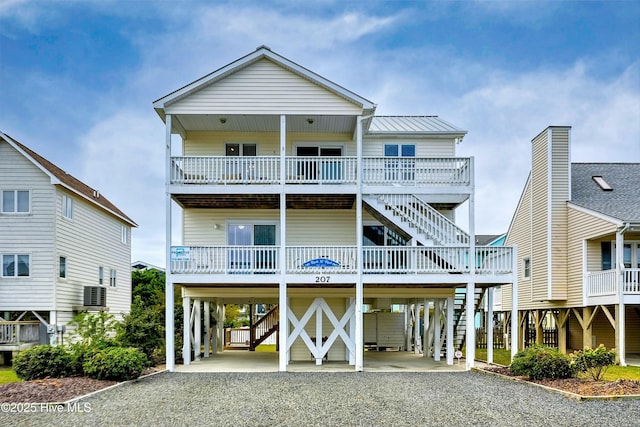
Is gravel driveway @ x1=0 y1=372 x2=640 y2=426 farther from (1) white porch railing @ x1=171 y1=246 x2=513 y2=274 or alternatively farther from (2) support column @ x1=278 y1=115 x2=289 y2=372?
(1) white porch railing @ x1=171 y1=246 x2=513 y2=274

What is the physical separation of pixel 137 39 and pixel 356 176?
13316 millimetres

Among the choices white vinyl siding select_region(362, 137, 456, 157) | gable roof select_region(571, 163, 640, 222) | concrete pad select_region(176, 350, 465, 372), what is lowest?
concrete pad select_region(176, 350, 465, 372)

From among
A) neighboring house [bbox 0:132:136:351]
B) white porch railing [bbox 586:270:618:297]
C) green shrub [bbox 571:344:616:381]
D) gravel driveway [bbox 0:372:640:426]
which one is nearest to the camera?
gravel driveway [bbox 0:372:640:426]

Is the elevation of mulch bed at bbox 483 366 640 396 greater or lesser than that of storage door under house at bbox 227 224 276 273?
lesser

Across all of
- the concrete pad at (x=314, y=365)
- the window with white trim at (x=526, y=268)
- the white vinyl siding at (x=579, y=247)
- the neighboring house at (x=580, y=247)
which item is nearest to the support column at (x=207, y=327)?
the concrete pad at (x=314, y=365)

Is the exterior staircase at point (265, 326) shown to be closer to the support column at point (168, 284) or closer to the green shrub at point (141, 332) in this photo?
the green shrub at point (141, 332)

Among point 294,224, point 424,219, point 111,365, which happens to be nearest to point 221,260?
point 294,224

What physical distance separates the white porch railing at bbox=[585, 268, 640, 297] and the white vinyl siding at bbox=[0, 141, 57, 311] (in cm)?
2066

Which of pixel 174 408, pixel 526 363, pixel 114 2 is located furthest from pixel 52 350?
pixel 114 2

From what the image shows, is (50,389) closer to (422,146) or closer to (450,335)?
(450,335)

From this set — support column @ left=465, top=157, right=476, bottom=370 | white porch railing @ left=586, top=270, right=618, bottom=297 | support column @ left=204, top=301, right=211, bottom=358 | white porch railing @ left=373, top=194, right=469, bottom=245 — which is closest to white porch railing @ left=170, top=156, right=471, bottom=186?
white porch railing @ left=373, top=194, right=469, bottom=245

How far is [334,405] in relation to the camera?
38.2ft

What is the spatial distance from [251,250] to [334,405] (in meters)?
7.78

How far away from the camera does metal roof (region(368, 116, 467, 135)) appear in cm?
2177
